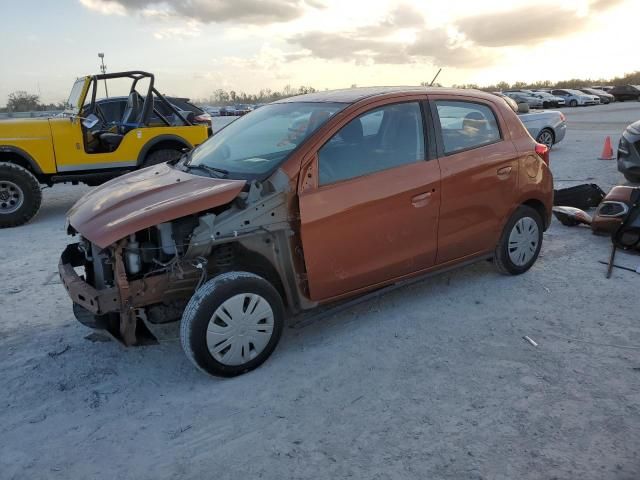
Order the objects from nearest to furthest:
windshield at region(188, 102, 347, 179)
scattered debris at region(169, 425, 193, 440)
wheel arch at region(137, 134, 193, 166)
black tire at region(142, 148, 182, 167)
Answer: scattered debris at region(169, 425, 193, 440) < windshield at region(188, 102, 347, 179) < wheel arch at region(137, 134, 193, 166) < black tire at region(142, 148, 182, 167)

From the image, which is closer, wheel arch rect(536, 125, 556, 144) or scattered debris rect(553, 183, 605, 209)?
scattered debris rect(553, 183, 605, 209)

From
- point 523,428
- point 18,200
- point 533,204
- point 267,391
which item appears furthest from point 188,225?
point 18,200

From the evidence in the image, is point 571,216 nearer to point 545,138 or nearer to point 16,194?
point 545,138

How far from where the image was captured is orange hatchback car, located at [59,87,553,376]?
3.29 m

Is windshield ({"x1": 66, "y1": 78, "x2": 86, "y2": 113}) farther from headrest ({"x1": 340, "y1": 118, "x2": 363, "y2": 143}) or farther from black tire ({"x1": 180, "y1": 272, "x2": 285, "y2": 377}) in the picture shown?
black tire ({"x1": 180, "y1": 272, "x2": 285, "y2": 377})

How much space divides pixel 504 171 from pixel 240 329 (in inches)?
104

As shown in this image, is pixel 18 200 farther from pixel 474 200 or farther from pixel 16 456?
pixel 474 200

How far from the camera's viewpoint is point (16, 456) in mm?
2771

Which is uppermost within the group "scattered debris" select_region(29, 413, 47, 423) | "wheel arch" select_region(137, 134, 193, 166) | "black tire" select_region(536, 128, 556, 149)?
"wheel arch" select_region(137, 134, 193, 166)

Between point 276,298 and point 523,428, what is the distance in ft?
5.32

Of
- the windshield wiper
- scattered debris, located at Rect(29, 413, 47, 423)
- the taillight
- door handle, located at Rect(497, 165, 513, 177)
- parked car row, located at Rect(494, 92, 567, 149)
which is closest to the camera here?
scattered debris, located at Rect(29, 413, 47, 423)

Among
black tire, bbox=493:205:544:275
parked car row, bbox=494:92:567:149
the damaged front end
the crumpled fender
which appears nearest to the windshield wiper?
the crumpled fender

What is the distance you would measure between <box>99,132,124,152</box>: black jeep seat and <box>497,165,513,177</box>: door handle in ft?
20.2

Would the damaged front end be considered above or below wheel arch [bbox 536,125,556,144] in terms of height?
below
